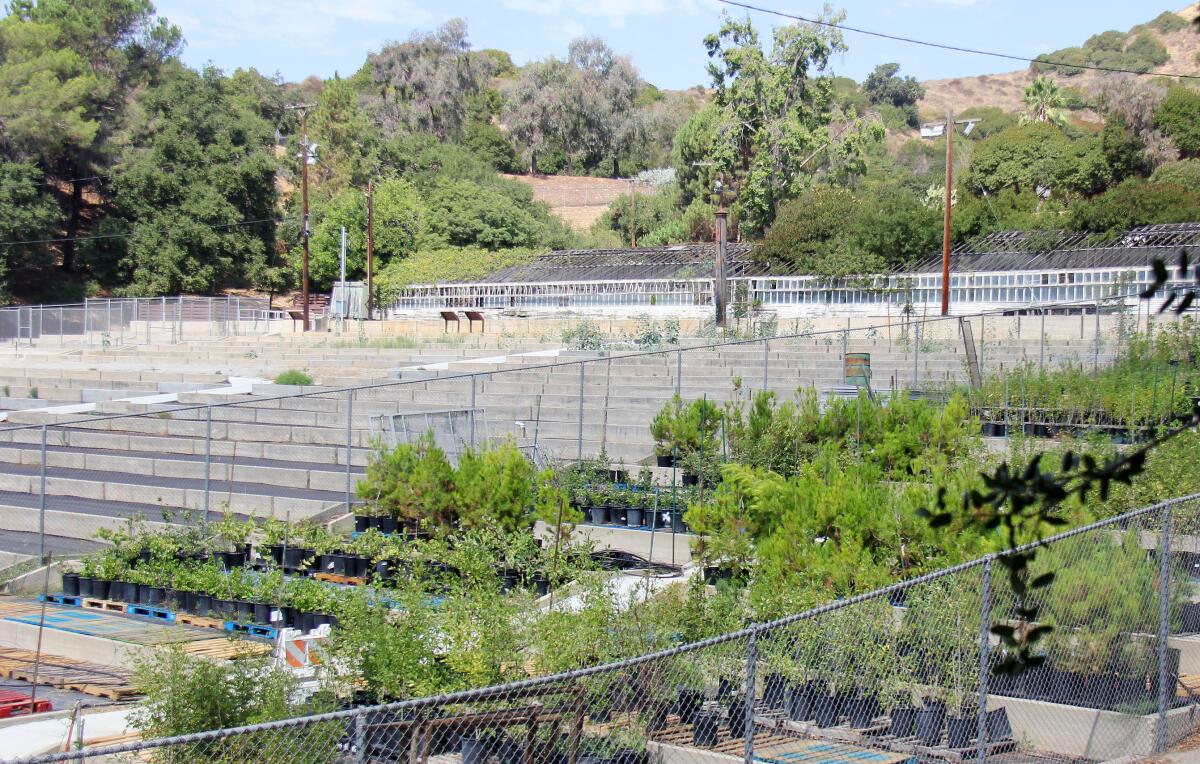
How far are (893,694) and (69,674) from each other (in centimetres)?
679

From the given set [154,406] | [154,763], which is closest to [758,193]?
[154,406]

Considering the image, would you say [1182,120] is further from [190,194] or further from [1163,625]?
[1163,625]

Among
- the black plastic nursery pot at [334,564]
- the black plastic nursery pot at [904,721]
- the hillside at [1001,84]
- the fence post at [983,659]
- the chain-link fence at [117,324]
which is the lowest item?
the black plastic nursery pot at [334,564]

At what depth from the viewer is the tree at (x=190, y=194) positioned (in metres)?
61.7

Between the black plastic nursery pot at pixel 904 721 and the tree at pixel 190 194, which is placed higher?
the tree at pixel 190 194

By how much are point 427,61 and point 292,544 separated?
289 feet

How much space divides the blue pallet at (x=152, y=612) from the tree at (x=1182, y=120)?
64.1 meters

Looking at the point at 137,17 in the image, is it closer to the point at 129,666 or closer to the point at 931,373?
the point at 931,373

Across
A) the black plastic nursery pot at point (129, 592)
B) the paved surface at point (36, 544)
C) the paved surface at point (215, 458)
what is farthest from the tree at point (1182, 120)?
the black plastic nursery pot at point (129, 592)

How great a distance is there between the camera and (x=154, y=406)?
24500 millimetres

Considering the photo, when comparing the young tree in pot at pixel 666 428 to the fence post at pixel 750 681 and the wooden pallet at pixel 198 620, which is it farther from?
the fence post at pixel 750 681

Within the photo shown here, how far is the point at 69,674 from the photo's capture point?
34.1 ft

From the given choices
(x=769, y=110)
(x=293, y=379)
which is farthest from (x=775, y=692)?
(x=769, y=110)

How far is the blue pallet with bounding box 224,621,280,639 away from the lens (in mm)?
11195
